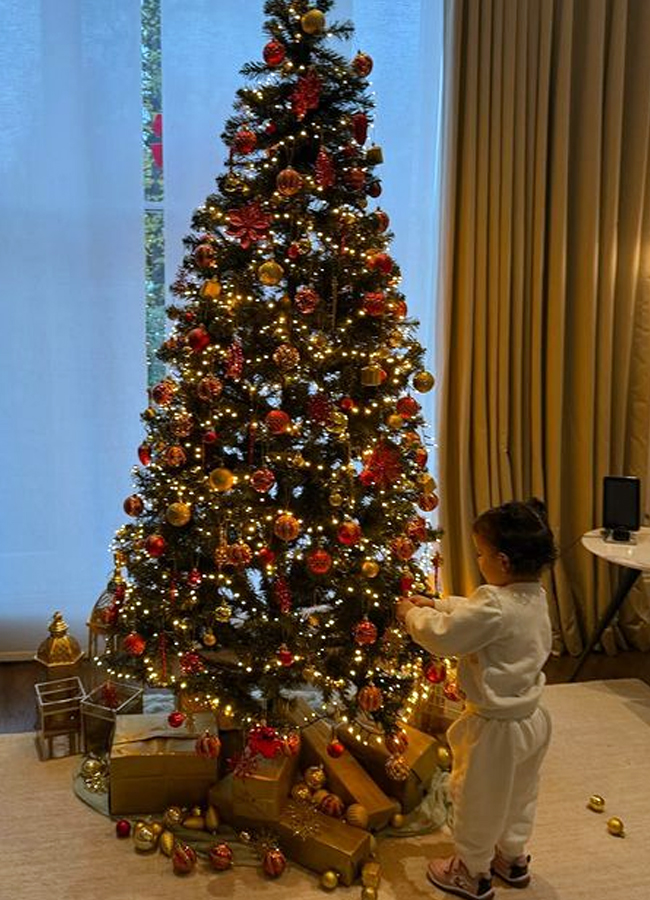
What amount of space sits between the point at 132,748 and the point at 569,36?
9.37 ft

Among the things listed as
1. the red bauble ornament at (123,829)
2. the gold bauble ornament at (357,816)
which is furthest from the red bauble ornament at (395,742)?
the red bauble ornament at (123,829)

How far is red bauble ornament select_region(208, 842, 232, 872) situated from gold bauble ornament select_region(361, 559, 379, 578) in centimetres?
77

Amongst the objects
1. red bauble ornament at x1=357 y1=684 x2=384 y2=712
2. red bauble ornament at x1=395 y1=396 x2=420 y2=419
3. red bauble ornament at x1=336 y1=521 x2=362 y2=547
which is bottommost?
red bauble ornament at x1=357 y1=684 x2=384 y2=712

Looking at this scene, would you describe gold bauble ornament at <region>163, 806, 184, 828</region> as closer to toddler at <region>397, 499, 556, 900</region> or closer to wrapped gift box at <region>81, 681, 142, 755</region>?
wrapped gift box at <region>81, 681, 142, 755</region>

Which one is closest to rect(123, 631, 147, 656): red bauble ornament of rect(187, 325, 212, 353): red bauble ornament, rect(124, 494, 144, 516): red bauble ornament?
rect(124, 494, 144, 516): red bauble ornament

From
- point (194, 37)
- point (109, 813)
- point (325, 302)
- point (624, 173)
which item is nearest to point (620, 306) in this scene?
point (624, 173)

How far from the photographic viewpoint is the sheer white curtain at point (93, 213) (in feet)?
9.72

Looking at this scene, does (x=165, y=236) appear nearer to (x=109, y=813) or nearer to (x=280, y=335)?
(x=280, y=335)

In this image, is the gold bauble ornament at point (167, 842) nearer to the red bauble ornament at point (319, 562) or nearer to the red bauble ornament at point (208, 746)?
the red bauble ornament at point (208, 746)

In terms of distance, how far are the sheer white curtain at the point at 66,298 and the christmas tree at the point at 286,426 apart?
98 centimetres

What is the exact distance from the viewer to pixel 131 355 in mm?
3154

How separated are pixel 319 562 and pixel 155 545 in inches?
16.7

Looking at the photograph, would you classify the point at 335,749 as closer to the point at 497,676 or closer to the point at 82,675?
the point at 497,676

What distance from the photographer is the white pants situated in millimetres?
1881
